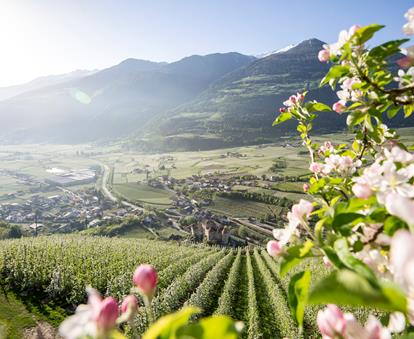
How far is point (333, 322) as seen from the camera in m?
0.96

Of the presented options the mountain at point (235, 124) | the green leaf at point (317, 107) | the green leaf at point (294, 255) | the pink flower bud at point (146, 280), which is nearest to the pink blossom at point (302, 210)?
the green leaf at point (294, 255)

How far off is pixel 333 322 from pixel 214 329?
0.52 metres

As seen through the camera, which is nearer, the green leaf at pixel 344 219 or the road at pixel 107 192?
the green leaf at pixel 344 219

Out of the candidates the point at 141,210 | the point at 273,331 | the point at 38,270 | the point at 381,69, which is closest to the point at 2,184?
the point at 141,210

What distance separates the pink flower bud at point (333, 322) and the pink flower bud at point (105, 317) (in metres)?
0.58

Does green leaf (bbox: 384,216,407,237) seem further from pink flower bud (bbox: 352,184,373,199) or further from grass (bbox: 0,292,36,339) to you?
grass (bbox: 0,292,36,339)

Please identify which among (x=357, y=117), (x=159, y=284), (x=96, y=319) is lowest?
(x=159, y=284)

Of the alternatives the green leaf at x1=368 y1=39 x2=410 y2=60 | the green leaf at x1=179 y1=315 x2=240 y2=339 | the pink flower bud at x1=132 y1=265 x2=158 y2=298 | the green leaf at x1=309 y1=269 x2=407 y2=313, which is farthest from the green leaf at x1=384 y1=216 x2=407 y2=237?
the green leaf at x1=368 y1=39 x2=410 y2=60

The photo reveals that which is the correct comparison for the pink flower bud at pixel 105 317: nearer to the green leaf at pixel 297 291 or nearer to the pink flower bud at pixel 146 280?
the pink flower bud at pixel 146 280

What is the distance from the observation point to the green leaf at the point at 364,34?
1.70 m

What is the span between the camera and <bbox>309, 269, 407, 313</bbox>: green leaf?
1.71 ft

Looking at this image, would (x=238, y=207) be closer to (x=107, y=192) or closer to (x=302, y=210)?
(x=107, y=192)

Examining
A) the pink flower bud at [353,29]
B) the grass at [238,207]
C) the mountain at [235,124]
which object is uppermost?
the pink flower bud at [353,29]

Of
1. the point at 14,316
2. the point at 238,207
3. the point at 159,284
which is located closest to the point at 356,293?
the point at 14,316
